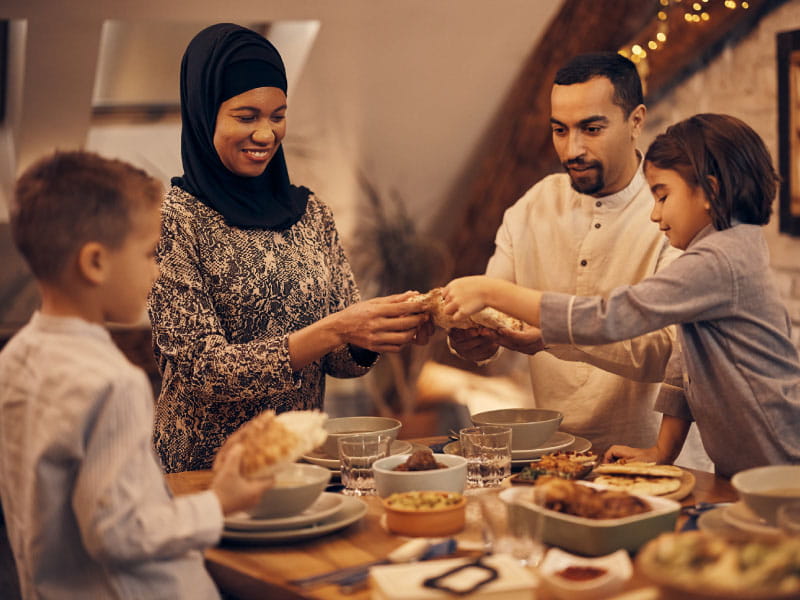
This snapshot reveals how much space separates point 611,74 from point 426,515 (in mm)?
1466

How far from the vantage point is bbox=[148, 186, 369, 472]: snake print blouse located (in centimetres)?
225

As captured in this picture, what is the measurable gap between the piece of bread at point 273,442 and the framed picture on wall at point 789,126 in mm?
3300

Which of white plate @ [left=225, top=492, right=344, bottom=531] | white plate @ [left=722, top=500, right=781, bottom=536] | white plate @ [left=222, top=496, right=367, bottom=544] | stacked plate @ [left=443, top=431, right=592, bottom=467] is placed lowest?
white plate @ [left=222, top=496, right=367, bottom=544]

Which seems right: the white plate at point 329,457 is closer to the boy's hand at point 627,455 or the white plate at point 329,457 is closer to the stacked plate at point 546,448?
the stacked plate at point 546,448

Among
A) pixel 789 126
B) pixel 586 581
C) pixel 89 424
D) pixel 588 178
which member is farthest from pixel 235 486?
pixel 789 126

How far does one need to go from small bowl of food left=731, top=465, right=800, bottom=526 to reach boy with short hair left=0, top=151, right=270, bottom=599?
80cm

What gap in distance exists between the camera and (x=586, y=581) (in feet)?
4.40

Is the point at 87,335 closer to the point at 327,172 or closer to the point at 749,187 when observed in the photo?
the point at 749,187

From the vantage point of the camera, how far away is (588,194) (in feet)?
9.00

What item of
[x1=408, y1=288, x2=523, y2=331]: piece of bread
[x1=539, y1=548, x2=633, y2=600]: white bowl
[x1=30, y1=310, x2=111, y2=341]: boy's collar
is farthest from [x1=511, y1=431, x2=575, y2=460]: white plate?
[x1=30, y1=310, x2=111, y2=341]: boy's collar

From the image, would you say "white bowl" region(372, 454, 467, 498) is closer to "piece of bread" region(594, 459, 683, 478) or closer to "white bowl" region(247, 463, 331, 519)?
"white bowl" region(247, 463, 331, 519)

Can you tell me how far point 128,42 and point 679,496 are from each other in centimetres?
346

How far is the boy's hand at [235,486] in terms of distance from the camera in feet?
4.93

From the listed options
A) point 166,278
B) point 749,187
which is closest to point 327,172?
point 166,278
